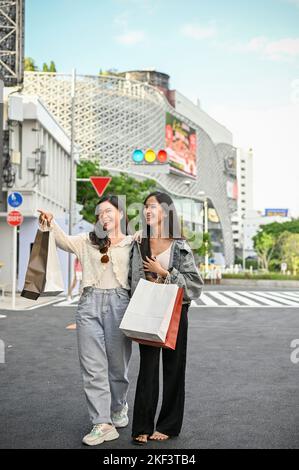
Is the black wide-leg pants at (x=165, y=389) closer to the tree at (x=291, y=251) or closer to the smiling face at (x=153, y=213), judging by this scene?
the smiling face at (x=153, y=213)

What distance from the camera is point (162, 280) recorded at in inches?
160

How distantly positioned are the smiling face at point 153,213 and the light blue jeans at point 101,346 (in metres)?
0.54

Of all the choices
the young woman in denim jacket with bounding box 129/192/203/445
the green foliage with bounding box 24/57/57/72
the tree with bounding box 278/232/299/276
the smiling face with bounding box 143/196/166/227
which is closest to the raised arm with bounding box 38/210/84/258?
the young woman in denim jacket with bounding box 129/192/203/445

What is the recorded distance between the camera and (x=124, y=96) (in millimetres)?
90125

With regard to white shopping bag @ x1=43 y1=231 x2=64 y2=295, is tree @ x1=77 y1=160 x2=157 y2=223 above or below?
above

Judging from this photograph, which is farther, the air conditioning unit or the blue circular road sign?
the air conditioning unit

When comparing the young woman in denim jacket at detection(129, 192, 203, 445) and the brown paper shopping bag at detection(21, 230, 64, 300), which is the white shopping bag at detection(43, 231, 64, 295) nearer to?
the brown paper shopping bag at detection(21, 230, 64, 300)

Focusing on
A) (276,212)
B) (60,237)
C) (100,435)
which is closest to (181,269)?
(60,237)

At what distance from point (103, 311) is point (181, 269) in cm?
63

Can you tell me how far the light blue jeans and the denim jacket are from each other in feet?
0.68

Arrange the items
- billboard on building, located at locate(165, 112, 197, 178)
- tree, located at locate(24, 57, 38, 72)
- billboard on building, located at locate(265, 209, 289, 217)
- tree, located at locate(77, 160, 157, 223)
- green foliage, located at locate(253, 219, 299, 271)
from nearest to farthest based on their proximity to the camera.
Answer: tree, located at locate(77, 160, 157, 223) < green foliage, located at locate(253, 219, 299, 271) < tree, located at locate(24, 57, 38, 72) < billboard on building, located at locate(165, 112, 197, 178) < billboard on building, located at locate(265, 209, 289, 217)

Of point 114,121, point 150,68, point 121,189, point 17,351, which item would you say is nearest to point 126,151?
point 114,121

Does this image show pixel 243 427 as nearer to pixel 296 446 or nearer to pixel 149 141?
pixel 296 446

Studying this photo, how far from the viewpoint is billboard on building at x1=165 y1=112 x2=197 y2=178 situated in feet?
333
